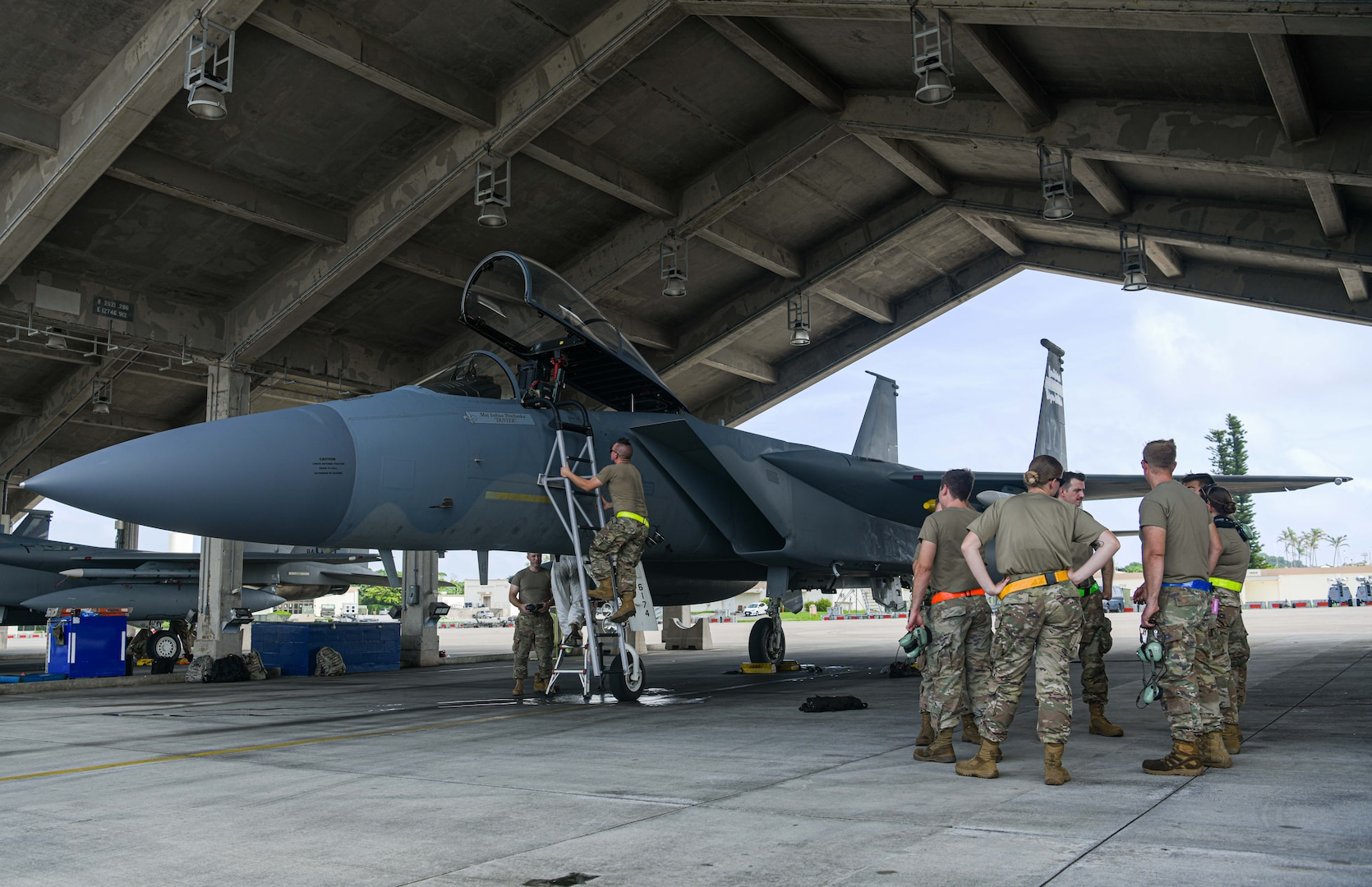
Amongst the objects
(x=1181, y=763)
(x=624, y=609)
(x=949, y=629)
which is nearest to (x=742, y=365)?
(x=624, y=609)

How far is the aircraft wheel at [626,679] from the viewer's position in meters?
8.20

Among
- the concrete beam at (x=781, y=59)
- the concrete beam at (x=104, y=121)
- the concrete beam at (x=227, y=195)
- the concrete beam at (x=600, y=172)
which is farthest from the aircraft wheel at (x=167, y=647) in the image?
the concrete beam at (x=781, y=59)

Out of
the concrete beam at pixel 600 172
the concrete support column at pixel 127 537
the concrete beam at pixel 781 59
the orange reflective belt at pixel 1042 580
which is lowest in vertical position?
the orange reflective belt at pixel 1042 580

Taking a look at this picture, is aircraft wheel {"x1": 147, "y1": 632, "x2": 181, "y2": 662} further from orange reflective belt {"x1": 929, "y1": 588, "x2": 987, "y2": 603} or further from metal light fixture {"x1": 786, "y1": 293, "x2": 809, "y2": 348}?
orange reflective belt {"x1": 929, "y1": 588, "x2": 987, "y2": 603}

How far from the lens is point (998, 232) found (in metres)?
16.7

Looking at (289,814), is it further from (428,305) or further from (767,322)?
(767,322)

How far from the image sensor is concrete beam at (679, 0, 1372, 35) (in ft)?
24.2

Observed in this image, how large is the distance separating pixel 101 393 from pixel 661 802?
18076mm

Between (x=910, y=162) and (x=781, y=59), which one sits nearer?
(x=781, y=59)

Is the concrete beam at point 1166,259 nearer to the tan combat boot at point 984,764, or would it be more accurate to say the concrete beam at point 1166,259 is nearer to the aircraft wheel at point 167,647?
the tan combat boot at point 984,764

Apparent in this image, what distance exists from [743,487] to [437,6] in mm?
6289

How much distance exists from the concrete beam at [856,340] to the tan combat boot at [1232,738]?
14.0 meters

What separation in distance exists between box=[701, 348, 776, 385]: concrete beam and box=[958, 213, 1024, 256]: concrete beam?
5.50m

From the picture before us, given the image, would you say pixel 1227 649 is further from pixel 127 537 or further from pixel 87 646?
pixel 127 537
